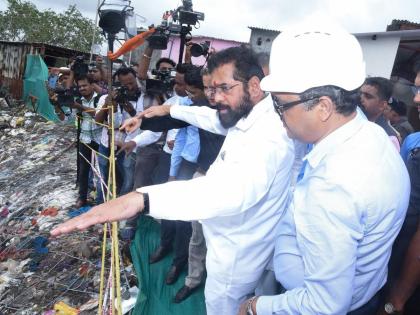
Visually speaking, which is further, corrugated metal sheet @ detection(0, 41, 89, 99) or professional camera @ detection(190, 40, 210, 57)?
corrugated metal sheet @ detection(0, 41, 89, 99)

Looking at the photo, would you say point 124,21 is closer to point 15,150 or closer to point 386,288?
point 386,288

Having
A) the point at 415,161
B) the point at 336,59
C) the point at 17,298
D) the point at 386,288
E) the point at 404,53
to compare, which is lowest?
the point at 17,298

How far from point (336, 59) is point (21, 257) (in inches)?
162

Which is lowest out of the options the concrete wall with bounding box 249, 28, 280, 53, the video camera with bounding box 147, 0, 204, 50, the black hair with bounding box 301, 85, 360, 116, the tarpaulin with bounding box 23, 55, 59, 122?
the tarpaulin with bounding box 23, 55, 59, 122

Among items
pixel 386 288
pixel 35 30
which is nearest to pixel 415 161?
pixel 386 288

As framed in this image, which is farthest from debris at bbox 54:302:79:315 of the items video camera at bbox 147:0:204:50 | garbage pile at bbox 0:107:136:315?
video camera at bbox 147:0:204:50

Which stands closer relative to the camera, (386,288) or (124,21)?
(386,288)

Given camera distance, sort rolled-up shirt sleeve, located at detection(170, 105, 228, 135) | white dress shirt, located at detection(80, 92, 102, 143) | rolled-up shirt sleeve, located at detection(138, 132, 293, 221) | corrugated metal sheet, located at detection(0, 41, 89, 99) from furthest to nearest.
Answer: corrugated metal sheet, located at detection(0, 41, 89, 99), white dress shirt, located at detection(80, 92, 102, 143), rolled-up shirt sleeve, located at detection(170, 105, 228, 135), rolled-up shirt sleeve, located at detection(138, 132, 293, 221)

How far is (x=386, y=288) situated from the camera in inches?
60.9

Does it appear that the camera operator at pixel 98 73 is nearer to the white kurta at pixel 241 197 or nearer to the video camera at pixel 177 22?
the video camera at pixel 177 22

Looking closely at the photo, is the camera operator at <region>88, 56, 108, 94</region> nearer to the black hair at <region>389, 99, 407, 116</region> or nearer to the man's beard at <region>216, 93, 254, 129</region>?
the man's beard at <region>216, 93, 254, 129</region>

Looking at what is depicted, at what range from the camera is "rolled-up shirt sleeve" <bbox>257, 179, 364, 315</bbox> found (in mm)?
1002

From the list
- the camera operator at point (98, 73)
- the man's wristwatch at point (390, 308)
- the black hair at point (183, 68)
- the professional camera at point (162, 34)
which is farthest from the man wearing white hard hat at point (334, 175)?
the camera operator at point (98, 73)

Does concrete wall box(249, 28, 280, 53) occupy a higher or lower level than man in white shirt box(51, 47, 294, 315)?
higher
